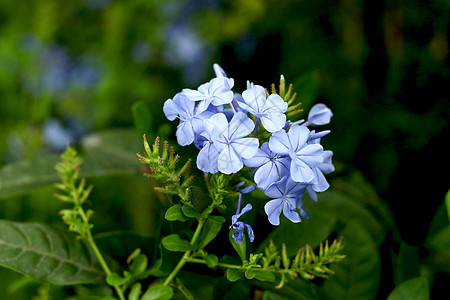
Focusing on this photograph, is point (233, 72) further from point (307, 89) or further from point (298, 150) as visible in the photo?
point (298, 150)

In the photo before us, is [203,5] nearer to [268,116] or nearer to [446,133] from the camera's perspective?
[446,133]

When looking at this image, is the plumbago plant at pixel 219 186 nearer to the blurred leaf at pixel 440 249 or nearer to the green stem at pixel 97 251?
the green stem at pixel 97 251

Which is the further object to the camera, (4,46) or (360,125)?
(4,46)

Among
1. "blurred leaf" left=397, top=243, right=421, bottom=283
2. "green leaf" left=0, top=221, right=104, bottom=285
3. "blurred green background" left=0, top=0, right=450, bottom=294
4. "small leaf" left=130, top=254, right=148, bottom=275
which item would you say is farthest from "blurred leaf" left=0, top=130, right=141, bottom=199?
"blurred leaf" left=397, top=243, right=421, bottom=283

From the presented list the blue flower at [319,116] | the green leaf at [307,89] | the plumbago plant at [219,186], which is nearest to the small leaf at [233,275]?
the plumbago plant at [219,186]

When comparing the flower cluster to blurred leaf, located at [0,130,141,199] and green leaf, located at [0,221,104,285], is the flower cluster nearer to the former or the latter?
green leaf, located at [0,221,104,285]

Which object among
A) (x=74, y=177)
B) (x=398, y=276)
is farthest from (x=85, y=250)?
(x=398, y=276)

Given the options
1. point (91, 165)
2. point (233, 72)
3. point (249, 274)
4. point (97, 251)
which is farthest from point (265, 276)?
point (233, 72)
